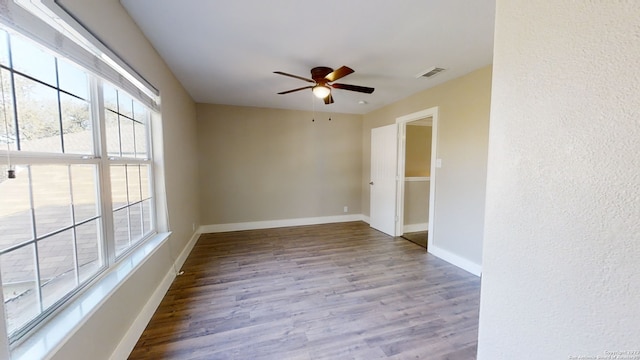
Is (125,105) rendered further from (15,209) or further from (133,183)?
(15,209)

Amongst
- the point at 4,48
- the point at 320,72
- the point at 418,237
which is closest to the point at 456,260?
A: the point at 418,237

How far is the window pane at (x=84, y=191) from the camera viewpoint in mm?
1438

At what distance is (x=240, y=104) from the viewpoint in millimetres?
4551

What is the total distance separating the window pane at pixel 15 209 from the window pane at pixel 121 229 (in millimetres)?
735

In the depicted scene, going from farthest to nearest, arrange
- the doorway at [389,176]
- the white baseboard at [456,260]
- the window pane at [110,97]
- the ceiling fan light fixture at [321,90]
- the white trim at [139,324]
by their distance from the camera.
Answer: the doorway at [389,176]
the white baseboard at [456,260]
the ceiling fan light fixture at [321,90]
the window pane at [110,97]
the white trim at [139,324]

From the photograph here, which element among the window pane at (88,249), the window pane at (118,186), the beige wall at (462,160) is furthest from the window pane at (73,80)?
the beige wall at (462,160)

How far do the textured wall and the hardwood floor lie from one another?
131 cm

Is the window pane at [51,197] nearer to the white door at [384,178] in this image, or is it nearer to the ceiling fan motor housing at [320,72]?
the ceiling fan motor housing at [320,72]

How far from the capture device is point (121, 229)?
1.94 m

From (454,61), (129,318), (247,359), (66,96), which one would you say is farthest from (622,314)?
(454,61)

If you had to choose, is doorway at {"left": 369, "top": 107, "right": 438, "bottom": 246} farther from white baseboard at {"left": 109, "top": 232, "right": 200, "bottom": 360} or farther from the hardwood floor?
white baseboard at {"left": 109, "top": 232, "right": 200, "bottom": 360}

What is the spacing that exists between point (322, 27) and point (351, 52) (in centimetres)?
52

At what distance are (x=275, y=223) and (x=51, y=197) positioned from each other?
388 centimetres

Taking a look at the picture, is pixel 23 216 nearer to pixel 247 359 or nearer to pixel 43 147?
pixel 43 147
